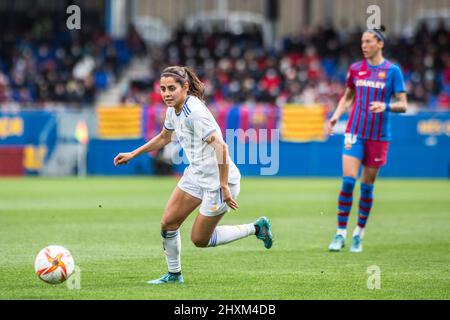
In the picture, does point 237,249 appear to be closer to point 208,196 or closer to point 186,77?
point 208,196

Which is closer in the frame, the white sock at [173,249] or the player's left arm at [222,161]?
the player's left arm at [222,161]

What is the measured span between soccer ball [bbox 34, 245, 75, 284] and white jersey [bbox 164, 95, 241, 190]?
1.38 metres

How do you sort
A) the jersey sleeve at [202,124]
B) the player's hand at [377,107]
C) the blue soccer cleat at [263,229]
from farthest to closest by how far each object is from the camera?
the player's hand at [377,107], the blue soccer cleat at [263,229], the jersey sleeve at [202,124]

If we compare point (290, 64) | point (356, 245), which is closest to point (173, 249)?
point (356, 245)

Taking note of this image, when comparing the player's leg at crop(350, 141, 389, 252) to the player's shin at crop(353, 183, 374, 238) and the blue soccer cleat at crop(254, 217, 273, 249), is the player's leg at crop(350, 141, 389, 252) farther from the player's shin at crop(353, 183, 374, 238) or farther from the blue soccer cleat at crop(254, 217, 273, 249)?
the blue soccer cleat at crop(254, 217, 273, 249)

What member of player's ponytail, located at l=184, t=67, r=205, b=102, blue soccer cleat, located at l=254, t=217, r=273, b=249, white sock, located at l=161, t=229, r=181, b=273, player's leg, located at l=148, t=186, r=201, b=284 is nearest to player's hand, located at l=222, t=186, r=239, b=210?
player's leg, located at l=148, t=186, r=201, b=284

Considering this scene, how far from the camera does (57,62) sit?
34438 millimetres

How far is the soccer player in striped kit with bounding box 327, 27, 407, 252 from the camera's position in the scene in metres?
11.5

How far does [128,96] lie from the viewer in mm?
31375

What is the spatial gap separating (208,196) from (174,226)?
15.9 inches

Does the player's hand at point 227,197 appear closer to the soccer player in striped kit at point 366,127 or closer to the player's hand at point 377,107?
the player's hand at point 377,107

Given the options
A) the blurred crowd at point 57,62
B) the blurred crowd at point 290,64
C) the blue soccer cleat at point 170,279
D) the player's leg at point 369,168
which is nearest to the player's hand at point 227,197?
the blue soccer cleat at point 170,279

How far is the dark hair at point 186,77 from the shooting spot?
8.48m
